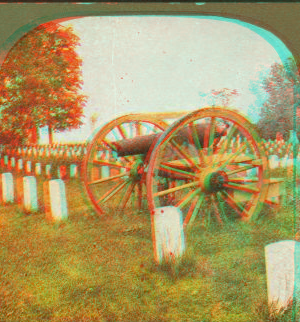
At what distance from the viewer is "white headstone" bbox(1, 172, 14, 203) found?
1.85 metres

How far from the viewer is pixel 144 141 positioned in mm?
2316

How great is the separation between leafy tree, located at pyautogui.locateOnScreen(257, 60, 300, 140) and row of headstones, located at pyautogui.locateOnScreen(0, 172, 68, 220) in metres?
1.14

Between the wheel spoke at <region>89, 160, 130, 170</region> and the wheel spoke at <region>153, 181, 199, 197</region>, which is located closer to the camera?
the wheel spoke at <region>89, 160, 130, 170</region>

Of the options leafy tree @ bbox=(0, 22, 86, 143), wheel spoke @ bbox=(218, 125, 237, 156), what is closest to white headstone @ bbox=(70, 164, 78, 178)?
leafy tree @ bbox=(0, 22, 86, 143)

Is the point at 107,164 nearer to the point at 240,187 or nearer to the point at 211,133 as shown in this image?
the point at 211,133

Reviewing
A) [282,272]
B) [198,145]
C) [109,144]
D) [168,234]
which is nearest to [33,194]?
[109,144]

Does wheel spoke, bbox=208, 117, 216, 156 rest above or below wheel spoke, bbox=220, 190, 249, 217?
above

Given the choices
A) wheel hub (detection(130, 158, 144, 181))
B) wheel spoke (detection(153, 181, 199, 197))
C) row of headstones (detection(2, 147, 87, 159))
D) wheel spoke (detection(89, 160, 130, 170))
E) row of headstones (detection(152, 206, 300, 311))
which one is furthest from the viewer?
wheel hub (detection(130, 158, 144, 181))

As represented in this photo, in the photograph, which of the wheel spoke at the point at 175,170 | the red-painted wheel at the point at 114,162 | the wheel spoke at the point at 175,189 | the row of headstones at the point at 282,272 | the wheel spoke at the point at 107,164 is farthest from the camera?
the wheel spoke at the point at 175,170

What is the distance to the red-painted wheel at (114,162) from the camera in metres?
1.95

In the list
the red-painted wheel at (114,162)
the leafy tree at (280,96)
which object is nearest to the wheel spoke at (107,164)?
the red-painted wheel at (114,162)

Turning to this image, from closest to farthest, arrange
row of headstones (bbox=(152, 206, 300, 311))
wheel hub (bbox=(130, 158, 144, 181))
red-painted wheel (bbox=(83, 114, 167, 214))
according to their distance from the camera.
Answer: row of headstones (bbox=(152, 206, 300, 311))
red-painted wheel (bbox=(83, 114, 167, 214))
wheel hub (bbox=(130, 158, 144, 181))

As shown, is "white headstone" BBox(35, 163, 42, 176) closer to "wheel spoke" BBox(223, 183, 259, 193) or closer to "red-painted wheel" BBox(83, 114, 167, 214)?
"red-painted wheel" BBox(83, 114, 167, 214)

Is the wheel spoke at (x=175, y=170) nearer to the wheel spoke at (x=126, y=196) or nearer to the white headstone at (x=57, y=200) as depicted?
the wheel spoke at (x=126, y=196)
